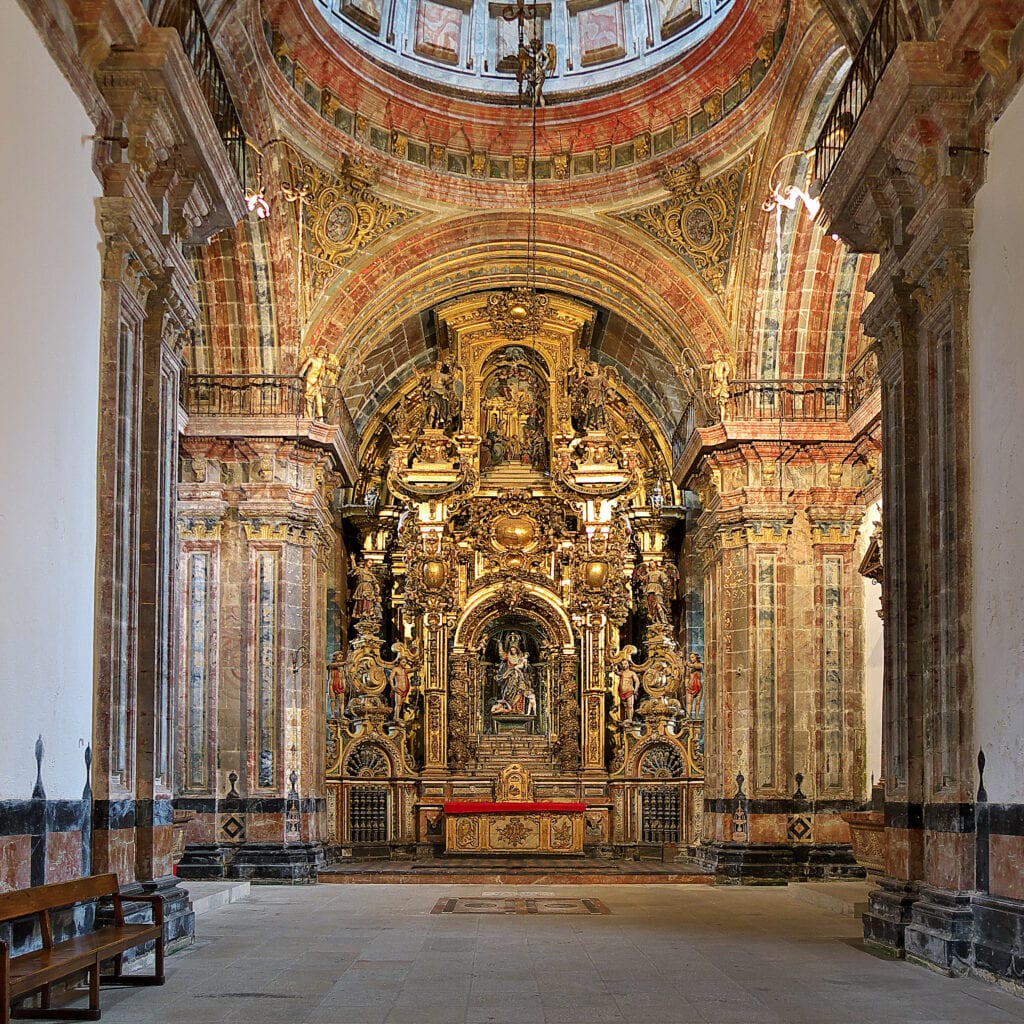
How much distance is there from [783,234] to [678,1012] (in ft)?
41.1

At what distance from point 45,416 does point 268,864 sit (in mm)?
10590

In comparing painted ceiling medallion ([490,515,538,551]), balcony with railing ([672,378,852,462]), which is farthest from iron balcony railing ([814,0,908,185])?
painted ceiling medallion ([490,515,538,551])

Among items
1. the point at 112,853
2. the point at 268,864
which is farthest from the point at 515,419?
the point at 112,853

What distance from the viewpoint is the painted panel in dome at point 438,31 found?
64.7 ft

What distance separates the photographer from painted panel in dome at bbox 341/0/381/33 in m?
18.8

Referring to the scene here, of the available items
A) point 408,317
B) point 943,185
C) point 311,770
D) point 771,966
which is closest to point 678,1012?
point 771,966

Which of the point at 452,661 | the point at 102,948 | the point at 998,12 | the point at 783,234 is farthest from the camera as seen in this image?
the point at 452,661

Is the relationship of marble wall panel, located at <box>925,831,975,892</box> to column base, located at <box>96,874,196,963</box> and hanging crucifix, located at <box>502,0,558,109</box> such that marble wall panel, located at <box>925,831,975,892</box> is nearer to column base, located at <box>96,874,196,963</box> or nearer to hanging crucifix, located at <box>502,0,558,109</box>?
column base, located at <box>96,874,196,963</box>

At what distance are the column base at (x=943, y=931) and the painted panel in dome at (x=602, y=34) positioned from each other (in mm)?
13424

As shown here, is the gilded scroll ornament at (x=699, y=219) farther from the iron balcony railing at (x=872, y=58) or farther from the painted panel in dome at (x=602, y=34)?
the iron balcony railing at (x=872, y=58)

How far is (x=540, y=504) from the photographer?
23.8 m

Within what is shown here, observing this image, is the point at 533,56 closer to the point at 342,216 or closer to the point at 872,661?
the point at 342,216

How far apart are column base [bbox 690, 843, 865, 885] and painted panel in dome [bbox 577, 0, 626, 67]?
1075 centimetres

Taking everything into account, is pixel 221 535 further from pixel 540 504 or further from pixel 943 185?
pixel 943 185
